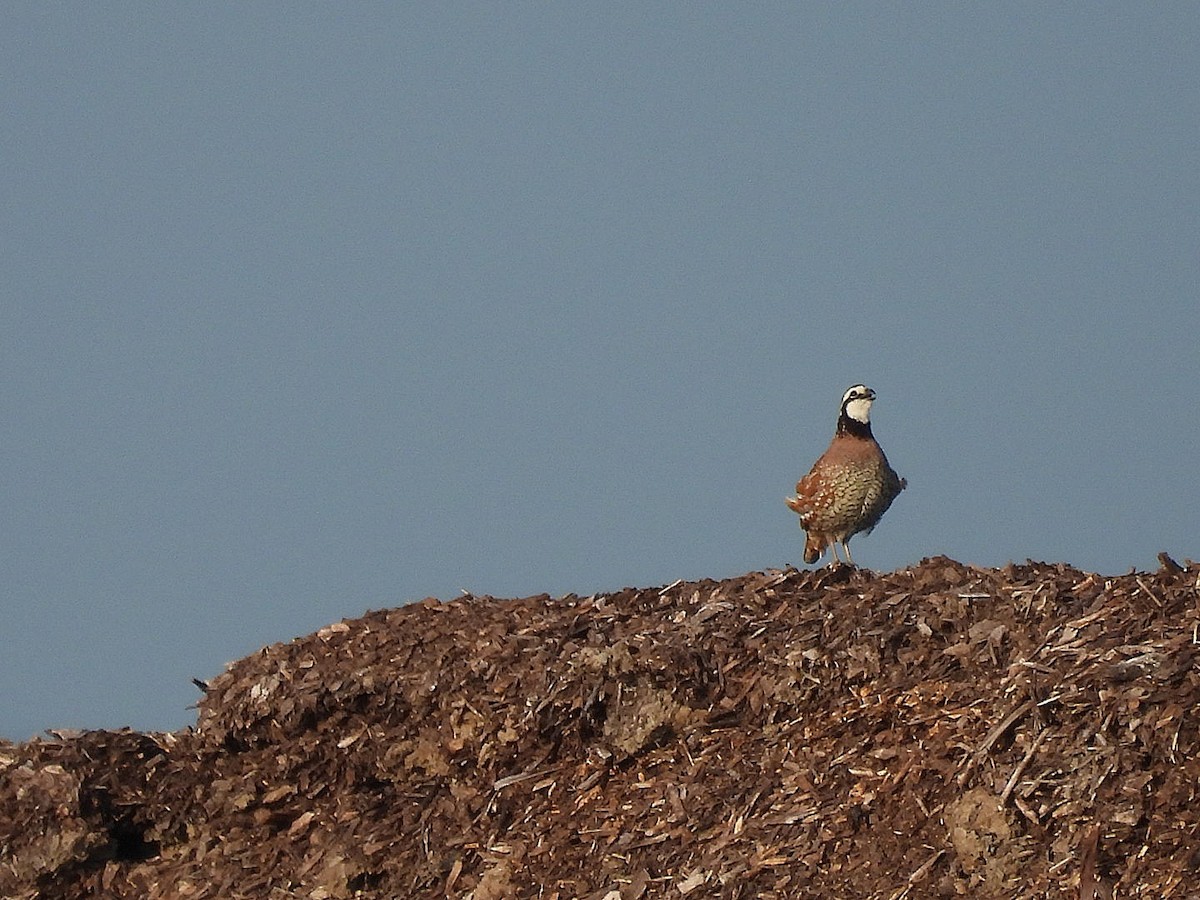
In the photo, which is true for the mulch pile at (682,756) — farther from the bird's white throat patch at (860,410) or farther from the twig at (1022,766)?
the bird's white throat patch at (860,410)

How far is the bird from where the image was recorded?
11867 millimetres

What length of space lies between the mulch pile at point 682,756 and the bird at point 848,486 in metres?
3.17

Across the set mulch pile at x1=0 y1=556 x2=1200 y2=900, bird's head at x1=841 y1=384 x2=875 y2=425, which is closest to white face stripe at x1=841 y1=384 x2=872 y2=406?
bird's head at x1=841 y1=384 x2=875 y2=425

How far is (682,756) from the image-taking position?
24.2ft

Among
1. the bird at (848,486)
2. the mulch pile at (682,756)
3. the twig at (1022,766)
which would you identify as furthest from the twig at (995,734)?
the bird at (848,486)

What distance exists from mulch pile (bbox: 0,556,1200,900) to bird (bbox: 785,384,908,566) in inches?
125

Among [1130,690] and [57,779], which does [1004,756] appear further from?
[57,779]

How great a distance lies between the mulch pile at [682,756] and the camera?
6.20m

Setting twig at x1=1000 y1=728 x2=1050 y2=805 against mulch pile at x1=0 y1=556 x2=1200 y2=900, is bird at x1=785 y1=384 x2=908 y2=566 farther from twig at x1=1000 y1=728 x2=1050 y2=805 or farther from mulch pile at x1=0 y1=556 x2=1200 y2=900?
twig at x1=1000 y1=728 x2=1050 y2=805

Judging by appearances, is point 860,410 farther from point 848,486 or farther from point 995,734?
point 995,734

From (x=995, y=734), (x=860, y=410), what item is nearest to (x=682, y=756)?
(x=995, y=734)

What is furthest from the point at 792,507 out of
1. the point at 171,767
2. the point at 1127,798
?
the point at 1127,798

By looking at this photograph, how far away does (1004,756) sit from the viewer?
638 centimetres

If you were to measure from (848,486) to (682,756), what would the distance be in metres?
4.79
